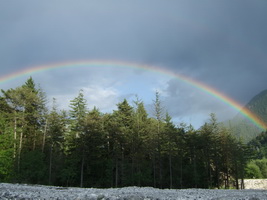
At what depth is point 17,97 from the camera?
39.1m

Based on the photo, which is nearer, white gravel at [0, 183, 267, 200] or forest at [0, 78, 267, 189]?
white gravel at [0, 183, 267, 200]

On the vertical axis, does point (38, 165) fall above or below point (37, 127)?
below

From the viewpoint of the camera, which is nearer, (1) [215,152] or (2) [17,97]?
(2) [17,97]

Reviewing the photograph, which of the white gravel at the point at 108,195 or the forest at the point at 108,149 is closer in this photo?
the white gravel at the point at 108,195

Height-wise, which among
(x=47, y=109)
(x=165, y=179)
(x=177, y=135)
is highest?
(x=47, y=109)

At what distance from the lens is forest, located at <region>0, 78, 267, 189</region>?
38.2 m

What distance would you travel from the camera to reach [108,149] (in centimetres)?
4175

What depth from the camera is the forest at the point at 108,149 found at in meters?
38.2

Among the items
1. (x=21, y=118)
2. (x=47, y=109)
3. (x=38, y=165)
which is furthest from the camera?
(x=47, y=109)

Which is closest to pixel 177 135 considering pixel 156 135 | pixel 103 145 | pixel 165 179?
pixel 156 135

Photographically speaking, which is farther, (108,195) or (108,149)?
A: (108,149)

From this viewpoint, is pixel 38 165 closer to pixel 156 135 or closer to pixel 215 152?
pixel 156 135

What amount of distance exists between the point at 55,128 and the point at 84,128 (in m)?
5.96

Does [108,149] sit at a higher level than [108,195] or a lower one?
higher
